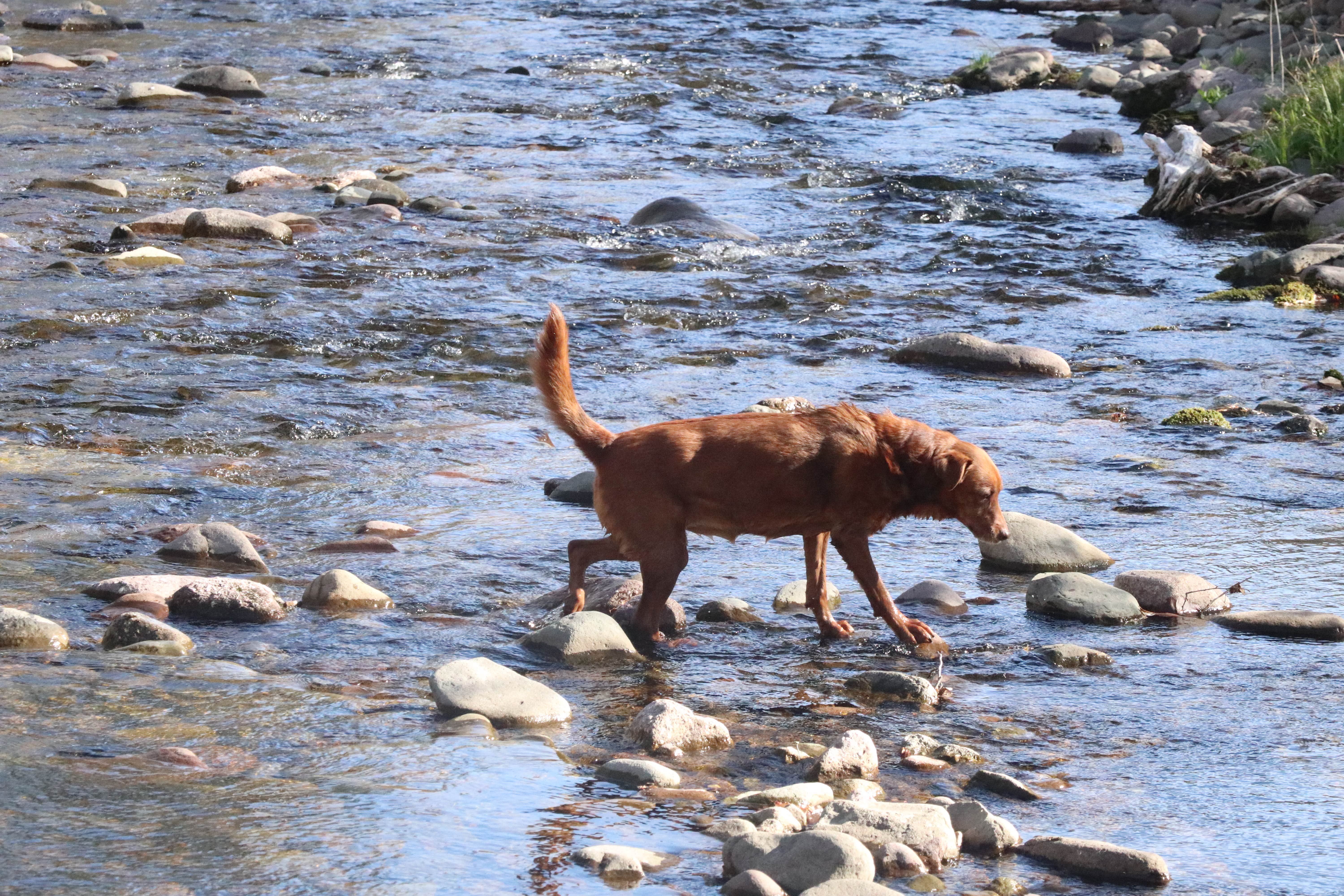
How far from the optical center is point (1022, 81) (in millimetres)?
20766

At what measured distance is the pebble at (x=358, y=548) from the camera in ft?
20.2

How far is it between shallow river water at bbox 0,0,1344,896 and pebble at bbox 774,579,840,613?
0.13 metres

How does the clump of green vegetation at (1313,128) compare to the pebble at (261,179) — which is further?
the clump of green vegetation at (1313,128)

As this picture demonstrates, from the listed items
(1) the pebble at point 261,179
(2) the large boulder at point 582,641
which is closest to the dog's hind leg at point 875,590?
(2) the large boulder at point 582,641

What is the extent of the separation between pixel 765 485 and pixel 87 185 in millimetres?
8859

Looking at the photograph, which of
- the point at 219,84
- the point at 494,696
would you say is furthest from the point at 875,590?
the point at 219,84

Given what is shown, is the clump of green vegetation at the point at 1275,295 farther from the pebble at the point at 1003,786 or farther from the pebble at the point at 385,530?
the pebble at the point at 1003,786

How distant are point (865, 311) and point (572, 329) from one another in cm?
210

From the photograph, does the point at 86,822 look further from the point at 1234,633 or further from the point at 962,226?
the point at 962,226

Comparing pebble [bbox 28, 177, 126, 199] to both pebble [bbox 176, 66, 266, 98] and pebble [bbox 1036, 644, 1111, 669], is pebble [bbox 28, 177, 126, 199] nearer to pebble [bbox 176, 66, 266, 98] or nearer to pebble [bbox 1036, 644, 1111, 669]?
pebble [bbox 176, 66, 266, 98]

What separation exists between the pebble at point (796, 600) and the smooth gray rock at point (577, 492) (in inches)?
51.2

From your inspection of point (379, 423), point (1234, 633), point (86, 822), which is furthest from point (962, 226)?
point (86, 822)

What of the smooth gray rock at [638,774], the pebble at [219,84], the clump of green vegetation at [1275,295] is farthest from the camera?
the pebble at [219,84]

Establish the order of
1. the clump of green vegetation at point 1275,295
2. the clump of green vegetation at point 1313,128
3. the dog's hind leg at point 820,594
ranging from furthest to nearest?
the clump of green vegetation at point 1313,128 → the clump of green vegetation at point 1275,295 → the dog's hind leg at point 820,594
